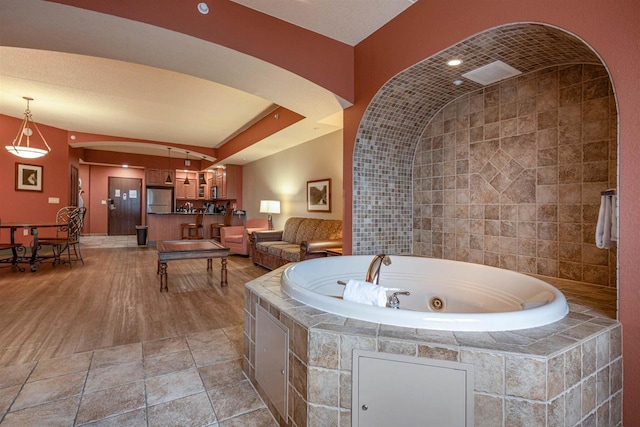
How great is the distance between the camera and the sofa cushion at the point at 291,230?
5.22 meters

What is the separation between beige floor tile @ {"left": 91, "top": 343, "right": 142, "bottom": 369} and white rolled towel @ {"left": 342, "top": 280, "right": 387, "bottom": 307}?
1.50 metres

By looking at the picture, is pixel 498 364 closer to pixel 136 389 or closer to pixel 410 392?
pixel 410 392

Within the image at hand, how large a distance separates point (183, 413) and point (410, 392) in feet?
3.70

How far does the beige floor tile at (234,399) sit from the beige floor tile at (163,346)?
649mm

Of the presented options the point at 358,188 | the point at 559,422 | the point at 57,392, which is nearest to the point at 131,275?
the point at 57,392

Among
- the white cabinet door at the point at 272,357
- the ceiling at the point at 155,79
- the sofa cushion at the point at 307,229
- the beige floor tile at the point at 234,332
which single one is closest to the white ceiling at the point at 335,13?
the ceiling at the point at 155,79

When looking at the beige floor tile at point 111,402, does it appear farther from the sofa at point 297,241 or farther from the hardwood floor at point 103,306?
the sofa at point 297,241

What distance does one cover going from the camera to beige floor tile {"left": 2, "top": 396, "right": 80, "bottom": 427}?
1404 mm

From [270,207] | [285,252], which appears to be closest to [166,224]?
[270,207]

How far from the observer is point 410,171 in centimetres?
325

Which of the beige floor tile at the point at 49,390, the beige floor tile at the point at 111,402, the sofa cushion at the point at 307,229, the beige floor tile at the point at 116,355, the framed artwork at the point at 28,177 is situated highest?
the framed artwork at the point at 28,177

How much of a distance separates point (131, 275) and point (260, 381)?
381 centimetres

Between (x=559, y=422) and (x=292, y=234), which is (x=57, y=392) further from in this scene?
(x=292, y=234)

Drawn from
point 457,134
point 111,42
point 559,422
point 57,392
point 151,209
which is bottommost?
point 57,392
